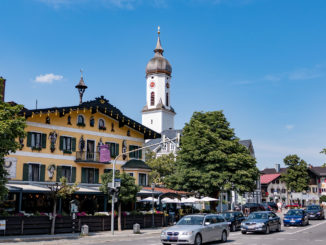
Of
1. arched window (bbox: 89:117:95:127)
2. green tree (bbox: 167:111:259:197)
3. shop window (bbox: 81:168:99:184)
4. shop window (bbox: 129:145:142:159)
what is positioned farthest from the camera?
green tree (bbox: 167:111:259:197)

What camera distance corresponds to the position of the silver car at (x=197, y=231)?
1988cm

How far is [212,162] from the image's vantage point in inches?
1879

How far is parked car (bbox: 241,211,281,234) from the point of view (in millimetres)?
27548

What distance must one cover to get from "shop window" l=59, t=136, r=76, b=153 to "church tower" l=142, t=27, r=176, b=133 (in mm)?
66436

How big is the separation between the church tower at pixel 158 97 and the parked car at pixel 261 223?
252 feet

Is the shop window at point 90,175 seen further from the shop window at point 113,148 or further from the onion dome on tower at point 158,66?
the onion dome on tower at point 158,66

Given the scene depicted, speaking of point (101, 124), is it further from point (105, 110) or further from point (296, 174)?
point (296, 174)

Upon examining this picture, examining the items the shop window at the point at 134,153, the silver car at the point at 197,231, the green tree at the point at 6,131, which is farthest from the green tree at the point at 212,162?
the green tree at the point at 6,131

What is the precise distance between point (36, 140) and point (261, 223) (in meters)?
20.5

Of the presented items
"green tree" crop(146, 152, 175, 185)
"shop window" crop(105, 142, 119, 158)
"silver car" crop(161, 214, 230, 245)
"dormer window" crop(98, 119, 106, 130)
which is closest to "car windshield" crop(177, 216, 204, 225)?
"silver car" crop(161, 214, 230, 245)

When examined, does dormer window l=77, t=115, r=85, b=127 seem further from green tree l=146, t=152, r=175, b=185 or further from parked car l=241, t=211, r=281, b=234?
green tree l=146, t=152, r=175, b=185

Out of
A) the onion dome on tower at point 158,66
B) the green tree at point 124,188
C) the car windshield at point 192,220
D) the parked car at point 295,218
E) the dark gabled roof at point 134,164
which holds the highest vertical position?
the onion dome on tower at point 158,66

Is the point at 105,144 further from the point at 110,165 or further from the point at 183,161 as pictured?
the point at 183,161

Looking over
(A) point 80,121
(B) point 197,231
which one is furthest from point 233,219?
(A) point 80,121
